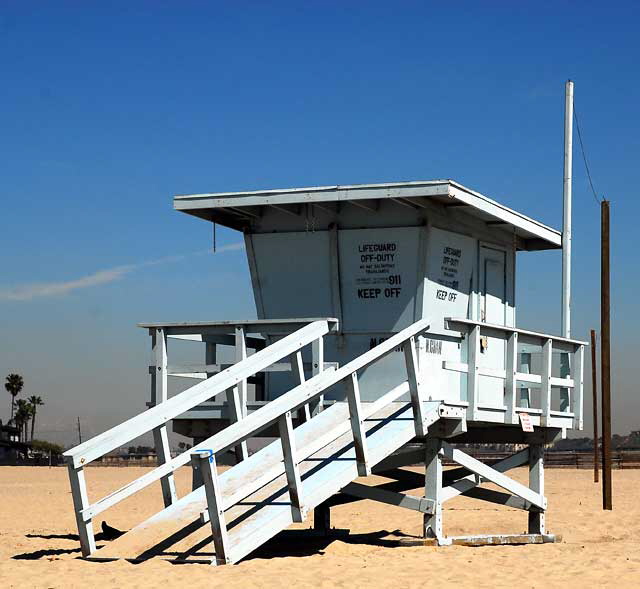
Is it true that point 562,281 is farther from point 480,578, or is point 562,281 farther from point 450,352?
point 480,578

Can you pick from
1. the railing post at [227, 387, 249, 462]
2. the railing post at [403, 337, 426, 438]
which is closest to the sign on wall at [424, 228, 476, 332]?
the railing post at [403, 337, 426, 438]

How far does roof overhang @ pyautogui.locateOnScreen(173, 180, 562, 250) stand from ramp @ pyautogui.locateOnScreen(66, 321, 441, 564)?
1934 mm

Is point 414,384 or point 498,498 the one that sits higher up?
point 414,384

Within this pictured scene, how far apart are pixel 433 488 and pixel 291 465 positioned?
3.05 m

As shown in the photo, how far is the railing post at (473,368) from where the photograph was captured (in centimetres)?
1180

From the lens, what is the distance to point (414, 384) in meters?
11.2

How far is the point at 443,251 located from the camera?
44.8 feet

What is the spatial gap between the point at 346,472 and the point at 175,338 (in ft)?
9.73

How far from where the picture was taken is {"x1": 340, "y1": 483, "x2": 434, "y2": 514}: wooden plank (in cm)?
1230

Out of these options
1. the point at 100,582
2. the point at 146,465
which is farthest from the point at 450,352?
the point at 146,465

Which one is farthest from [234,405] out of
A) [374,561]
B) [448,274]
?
[448,274]

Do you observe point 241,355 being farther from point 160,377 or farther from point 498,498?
point 498,498

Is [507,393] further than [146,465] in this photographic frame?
No

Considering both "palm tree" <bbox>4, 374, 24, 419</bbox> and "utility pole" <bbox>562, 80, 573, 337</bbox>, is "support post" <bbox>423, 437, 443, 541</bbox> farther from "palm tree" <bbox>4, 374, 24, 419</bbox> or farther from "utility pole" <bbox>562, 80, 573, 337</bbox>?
"palm tree" <bbox>4, 374, 24, 419</bbox>
